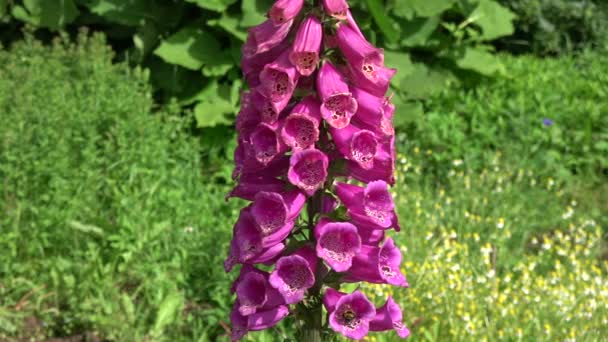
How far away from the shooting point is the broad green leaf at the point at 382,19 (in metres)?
5.93

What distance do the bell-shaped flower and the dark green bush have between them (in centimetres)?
198

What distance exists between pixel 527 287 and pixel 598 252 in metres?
1.34

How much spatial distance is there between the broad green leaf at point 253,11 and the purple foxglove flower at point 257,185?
387cm

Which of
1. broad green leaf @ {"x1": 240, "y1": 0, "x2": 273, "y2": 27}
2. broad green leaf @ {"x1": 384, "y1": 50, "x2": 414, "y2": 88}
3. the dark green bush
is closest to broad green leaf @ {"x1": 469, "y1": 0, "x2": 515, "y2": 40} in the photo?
broad green leaf @ {"x1": 384, "y1": 50, "x2": 414, "y2": 88}

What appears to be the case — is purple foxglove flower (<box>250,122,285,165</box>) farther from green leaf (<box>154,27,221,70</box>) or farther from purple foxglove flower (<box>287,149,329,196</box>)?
green leaf (<box>154,27,221,70</box>)

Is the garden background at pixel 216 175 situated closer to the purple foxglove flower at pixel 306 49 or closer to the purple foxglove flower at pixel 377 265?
the purple foxglove flower at pixel 306 49

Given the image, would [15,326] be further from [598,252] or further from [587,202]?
[587,202]

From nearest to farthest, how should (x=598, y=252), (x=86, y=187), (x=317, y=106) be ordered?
(x=317, y=106), (x=86, y=187), (x=598, y=252)

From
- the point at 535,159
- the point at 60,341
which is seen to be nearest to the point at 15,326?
the point at 60,341

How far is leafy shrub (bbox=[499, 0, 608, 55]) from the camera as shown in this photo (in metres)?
9.91

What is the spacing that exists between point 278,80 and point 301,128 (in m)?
0.13

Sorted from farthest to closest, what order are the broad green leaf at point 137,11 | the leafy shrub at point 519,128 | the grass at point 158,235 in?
1. the leafy shrub at point 519,128
2. the broad green leaf at point 137,11
3. the grass at point 158,235

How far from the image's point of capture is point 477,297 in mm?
4145

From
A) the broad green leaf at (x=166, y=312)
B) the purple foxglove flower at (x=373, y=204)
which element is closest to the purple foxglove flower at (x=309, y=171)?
the purple foxglove flower at (x=373, y=204)
